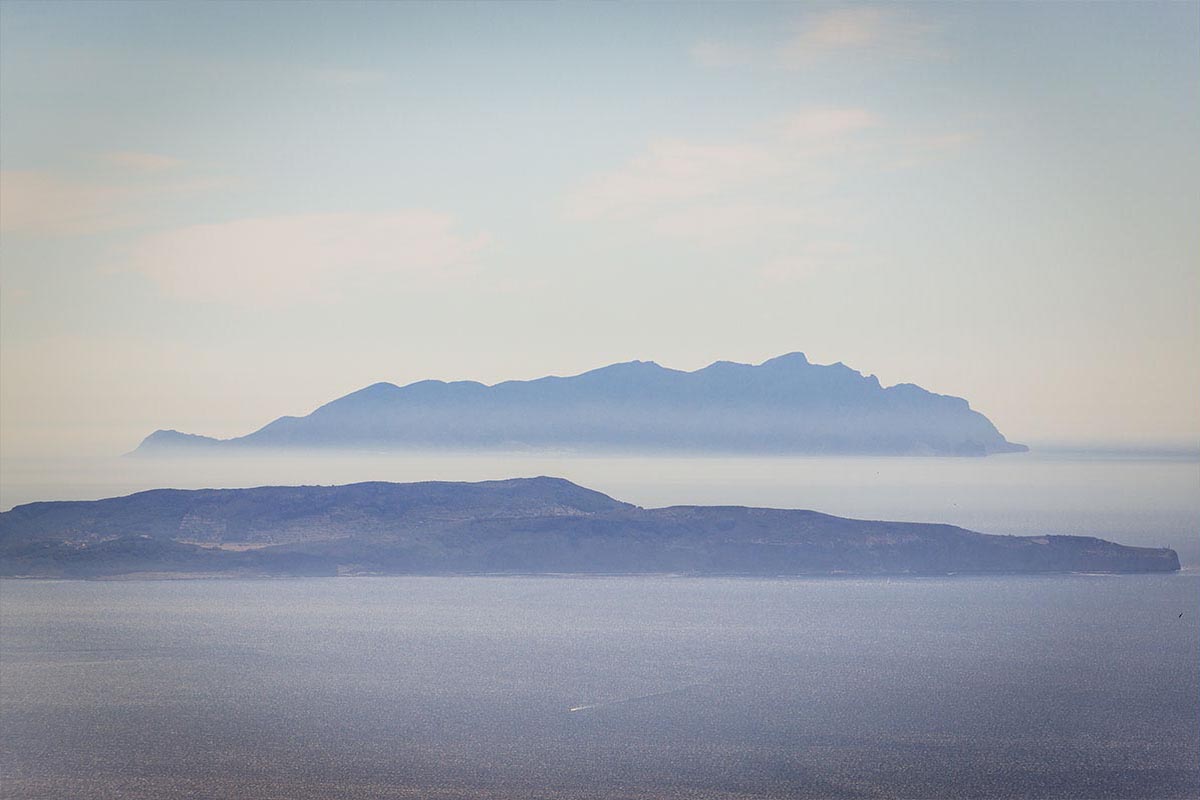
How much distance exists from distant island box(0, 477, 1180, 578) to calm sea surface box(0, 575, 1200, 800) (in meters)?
0.59

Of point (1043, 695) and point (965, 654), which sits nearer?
point (1043, 695)

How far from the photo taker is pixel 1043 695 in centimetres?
2088

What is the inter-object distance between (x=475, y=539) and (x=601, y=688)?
→ 11.7m

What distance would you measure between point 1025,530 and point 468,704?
15163 millimetres

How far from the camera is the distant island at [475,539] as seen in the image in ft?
96.2

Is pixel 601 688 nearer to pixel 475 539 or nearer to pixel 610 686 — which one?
pixel 610 686

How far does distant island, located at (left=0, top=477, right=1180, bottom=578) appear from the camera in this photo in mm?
29328

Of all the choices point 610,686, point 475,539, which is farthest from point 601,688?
point 475,539

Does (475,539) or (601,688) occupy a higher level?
(475,539)

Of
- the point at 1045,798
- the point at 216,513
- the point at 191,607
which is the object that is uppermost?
the point at 216,513

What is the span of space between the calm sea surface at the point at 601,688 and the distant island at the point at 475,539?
0.59 metres

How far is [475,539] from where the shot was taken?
32.4 m

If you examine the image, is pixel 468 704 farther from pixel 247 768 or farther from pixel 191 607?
pixel 191 607

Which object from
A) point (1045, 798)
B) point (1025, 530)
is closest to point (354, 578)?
point (1025, 530)
